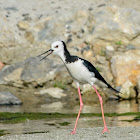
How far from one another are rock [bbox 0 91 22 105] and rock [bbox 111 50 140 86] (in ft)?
14.8

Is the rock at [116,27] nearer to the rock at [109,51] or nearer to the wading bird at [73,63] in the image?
the rock at [109,51]

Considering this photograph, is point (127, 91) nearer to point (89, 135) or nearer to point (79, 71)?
point (79, 71)

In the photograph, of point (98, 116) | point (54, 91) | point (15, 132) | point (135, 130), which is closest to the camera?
point (135, 130)

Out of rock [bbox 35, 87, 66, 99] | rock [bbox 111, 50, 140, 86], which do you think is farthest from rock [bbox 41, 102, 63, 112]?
rock [bbox 111, 50, 140, 86]

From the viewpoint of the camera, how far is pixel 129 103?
49.6 feet

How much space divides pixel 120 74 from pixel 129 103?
2.24m

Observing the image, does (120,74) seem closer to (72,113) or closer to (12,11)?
(72,113)

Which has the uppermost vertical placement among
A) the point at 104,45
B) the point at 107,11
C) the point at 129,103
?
the point at 107,11

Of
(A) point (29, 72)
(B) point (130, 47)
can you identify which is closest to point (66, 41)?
(B) point (130, 47)

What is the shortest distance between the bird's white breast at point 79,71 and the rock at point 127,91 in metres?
6.78

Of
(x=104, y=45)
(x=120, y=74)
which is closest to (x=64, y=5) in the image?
(x=104, y=45)

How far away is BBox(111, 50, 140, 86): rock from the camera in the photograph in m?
16.9

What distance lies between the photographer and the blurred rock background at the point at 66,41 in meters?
16.7

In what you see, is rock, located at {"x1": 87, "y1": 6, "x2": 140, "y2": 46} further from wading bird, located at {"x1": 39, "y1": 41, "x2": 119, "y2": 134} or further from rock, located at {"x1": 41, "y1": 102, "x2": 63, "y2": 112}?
wading bird, located at {"x1": 39, "y1": 41, "x2": 119, "y2": 134}
